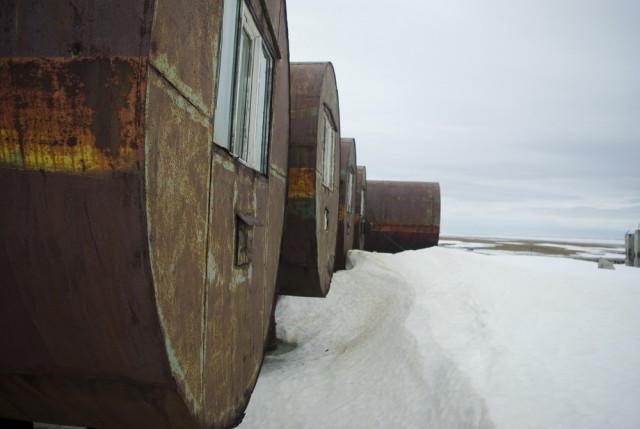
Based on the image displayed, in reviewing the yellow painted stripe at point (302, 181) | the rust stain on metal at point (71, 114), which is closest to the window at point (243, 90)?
the rust stain on metal at point (71, 114)

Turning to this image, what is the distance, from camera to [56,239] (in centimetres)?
135

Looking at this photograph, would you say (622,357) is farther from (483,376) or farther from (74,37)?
(74,37)

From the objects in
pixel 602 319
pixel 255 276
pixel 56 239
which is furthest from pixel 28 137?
pixel 602 319

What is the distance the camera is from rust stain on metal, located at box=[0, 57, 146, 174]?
129 centimetres

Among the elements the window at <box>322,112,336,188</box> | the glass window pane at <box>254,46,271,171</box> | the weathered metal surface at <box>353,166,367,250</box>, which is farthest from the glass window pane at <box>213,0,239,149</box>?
the weathered metal surface at <box>353,166,367,250</box>

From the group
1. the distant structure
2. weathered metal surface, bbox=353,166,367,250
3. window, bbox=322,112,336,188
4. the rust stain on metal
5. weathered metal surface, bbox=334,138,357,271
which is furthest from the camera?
the distant structure

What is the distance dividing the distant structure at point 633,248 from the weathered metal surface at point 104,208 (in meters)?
17.6

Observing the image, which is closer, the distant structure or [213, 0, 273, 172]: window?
[213, 0, 273, 172]: window

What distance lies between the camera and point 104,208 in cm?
132

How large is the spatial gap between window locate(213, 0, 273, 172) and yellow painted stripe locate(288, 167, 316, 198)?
1.21 metres

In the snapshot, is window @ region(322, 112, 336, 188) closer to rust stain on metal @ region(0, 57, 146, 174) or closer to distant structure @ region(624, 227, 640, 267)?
rust stain on metal @ region(0, 57, 146, 174)

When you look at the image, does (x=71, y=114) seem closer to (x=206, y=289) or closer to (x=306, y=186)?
(x=206, y=289)

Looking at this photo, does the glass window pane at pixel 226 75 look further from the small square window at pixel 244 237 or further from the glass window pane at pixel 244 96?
the small square window at pixel 244 237

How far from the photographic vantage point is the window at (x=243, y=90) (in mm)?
2260
